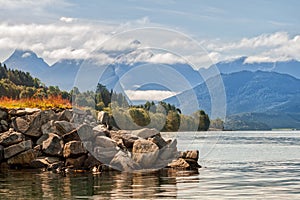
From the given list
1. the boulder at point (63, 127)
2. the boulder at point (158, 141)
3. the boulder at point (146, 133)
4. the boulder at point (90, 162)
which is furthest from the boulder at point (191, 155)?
the boulder at point (63, 127)

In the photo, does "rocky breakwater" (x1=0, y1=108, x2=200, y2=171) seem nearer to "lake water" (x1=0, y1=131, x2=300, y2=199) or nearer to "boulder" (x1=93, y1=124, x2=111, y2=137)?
"boulder" (x1=93, y1=124, x2=111, y2=137)

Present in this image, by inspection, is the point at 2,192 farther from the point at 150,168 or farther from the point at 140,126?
the point at 140,126

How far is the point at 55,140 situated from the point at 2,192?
14.7 m

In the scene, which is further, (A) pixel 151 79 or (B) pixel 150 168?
(B) pixel 150 168

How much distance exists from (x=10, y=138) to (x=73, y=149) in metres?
5.61

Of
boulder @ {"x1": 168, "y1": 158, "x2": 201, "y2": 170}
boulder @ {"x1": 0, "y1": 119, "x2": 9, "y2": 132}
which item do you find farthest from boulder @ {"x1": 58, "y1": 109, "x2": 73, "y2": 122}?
boulder @ {"x1": 168, "y1": 158, "x2": 201, "y2": 170}

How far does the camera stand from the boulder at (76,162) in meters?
43.4

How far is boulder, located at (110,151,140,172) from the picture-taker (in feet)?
139

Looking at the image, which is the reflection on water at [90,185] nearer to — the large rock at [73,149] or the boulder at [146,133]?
the large rock at [73,149]

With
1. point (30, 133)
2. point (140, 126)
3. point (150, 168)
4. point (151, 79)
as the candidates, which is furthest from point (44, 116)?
point (151, 79)

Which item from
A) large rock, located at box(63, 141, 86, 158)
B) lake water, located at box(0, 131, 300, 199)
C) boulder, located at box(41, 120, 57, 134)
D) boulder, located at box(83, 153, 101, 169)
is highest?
boulder, located at box(41, 120, 57, 134)

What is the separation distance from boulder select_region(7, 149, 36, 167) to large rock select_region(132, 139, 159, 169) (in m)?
7.42

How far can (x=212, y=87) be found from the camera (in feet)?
132

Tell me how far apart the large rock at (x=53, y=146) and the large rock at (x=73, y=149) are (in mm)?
1113
